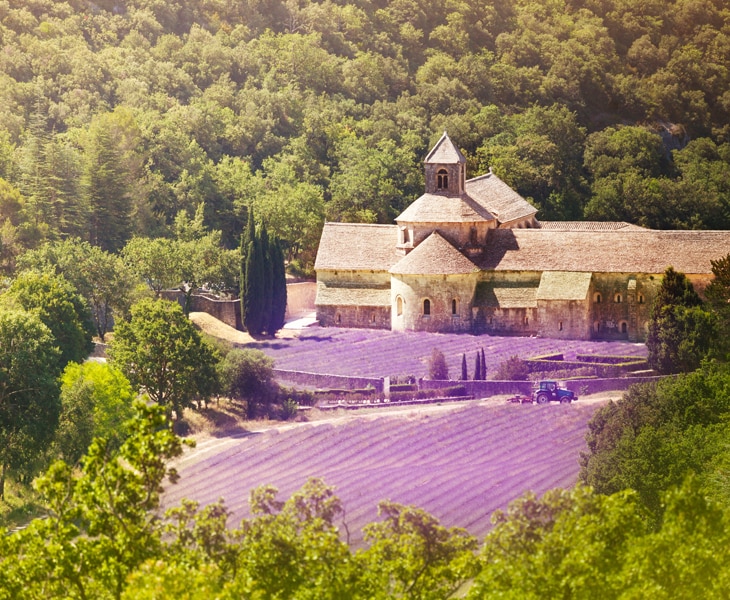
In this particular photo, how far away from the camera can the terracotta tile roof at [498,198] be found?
80.1 m

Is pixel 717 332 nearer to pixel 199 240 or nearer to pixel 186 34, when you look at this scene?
pixel 199 240

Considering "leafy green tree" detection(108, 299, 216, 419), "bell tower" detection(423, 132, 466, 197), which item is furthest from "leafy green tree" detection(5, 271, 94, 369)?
"bell tower" detection(423, 132, 466, 197)

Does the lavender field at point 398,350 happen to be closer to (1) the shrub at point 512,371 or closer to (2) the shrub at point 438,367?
(2) the shrub at point 438,367

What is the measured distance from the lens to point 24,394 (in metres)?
54.7

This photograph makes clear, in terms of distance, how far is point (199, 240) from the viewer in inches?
3282

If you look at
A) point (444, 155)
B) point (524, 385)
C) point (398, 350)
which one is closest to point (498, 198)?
point (444, 155)

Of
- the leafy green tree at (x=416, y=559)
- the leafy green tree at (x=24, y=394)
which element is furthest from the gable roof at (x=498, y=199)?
the leafy green tree at (x=416, y=559)

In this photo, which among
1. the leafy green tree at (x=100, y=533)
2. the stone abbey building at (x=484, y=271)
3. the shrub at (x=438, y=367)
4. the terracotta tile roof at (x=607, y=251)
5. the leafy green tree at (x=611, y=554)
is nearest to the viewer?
the leafy green tree at (x=611, y=554)

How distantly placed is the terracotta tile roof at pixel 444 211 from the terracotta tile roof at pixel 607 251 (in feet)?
4.85

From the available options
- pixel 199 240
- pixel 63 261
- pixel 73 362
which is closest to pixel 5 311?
pixel 73 362

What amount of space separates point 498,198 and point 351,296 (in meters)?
11.5

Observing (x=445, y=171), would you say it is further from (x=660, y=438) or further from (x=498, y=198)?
(x=660, y=438)

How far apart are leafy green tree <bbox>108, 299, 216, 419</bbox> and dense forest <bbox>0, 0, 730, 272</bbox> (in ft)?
61.9

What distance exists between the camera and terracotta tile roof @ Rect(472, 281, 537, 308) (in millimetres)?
72000
